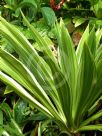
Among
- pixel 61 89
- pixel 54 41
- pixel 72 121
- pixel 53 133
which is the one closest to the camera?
pixel 61 89

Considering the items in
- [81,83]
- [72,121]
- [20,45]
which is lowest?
[72,121]

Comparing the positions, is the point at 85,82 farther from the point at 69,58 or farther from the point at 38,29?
the point at 38,29

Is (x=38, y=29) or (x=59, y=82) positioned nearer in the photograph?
(x=59, y=82)

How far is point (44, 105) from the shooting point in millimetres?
1898

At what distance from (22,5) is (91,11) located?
0.52 meters

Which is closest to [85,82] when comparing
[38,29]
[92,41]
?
[92,41]

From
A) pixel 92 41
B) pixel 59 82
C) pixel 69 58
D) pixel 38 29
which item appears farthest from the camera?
pixel 38 29

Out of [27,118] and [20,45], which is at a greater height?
[20,45]

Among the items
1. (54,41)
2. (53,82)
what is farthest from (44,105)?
(54,41)

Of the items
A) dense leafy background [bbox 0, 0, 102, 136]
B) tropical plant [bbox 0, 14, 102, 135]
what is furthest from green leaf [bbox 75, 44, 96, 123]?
dense leafy background [bbox 0, 0, 102, 136]

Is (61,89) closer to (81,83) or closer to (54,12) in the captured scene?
(81,83)

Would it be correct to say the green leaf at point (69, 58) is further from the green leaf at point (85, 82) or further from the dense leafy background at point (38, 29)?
the dense leafy background at point (38, 29)

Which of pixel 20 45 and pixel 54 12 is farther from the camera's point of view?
pixel 54 12

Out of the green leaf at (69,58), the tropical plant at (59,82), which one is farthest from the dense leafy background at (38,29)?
the green leaf at (69,58)
